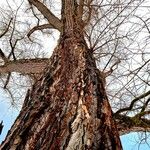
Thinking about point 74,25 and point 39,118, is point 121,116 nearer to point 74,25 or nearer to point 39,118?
point 74,25

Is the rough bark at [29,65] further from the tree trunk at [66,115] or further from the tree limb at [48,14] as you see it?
the tree trunk at [66,115]

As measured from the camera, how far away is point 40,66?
6.23 m

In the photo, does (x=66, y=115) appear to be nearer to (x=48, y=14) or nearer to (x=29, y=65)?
(x=29, y=65)

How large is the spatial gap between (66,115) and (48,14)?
501 centimetres

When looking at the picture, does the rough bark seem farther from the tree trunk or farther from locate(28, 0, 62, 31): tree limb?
the tree trunk

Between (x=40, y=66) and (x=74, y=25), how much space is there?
5.88 feet

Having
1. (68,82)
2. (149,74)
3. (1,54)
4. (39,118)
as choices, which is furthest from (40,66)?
(39,118)

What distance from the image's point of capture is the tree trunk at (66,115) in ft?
6.06

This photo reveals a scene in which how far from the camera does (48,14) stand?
22.3 feet

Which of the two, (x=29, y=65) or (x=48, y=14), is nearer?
(x=29, y=65)

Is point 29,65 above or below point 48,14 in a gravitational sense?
below

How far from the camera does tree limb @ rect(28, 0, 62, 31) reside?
6352mm

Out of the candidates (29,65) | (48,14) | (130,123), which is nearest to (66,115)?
(130,123)

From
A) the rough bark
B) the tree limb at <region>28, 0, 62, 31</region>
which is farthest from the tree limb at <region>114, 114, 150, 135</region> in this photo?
the tree limb at <region>28, 0, 62, 31</region>
